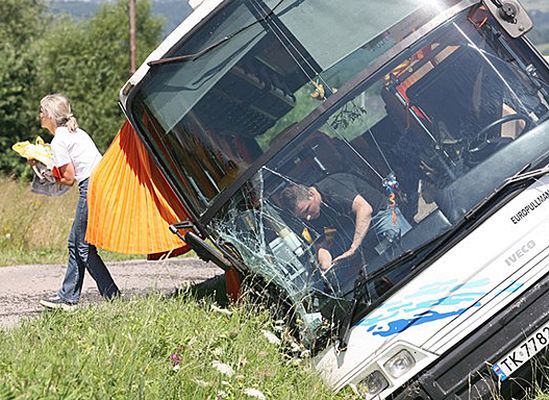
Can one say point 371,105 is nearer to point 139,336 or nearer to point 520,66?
point 520,66

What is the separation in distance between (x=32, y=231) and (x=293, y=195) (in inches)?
318

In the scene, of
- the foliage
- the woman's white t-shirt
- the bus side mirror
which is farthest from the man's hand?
the foliage

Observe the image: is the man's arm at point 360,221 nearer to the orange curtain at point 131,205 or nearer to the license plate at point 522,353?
the license plate at point 522,353

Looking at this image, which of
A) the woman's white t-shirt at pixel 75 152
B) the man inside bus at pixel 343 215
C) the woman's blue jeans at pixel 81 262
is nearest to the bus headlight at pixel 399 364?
the man inside bus at pixel 343 215

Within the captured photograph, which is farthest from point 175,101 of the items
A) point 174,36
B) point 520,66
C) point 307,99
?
point 520,66

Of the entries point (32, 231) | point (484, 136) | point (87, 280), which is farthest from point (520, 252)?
point (32, 231)

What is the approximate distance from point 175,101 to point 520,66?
2.32 m

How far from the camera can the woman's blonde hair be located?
7.61 meters

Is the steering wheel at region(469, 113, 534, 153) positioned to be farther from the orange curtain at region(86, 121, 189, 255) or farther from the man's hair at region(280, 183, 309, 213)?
the orange curtain at region(86, 121, 189, 255)

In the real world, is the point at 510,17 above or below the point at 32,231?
below

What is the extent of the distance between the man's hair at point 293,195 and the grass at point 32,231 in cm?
604

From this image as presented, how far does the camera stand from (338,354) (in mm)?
5773

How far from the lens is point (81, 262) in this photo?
7629mm

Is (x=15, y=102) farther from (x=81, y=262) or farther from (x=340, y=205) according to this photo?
(x=340, y=205)
